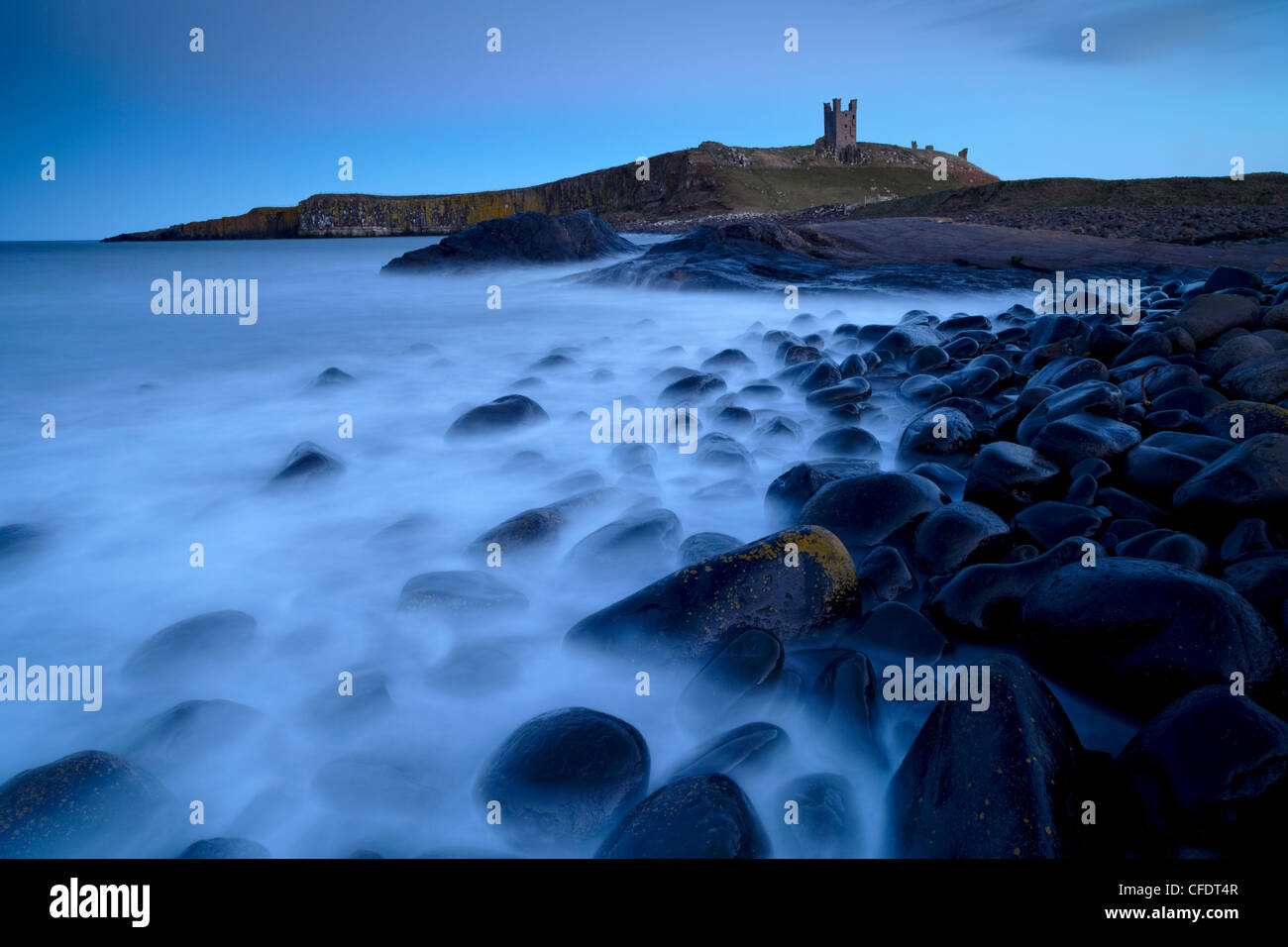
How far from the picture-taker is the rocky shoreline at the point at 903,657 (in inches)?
49.9

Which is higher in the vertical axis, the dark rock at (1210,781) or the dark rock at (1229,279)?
the dark rock at (1229,279)

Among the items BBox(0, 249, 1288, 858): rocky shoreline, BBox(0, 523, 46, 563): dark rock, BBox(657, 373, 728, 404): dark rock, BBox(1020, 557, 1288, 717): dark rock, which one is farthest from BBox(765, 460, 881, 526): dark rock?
BBox(0, 523, 46, 563): dark rock

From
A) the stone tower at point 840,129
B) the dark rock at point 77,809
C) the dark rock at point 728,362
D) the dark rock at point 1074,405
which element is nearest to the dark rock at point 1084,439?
the dark rock at point 1074,405

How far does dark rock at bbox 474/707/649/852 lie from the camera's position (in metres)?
1.40

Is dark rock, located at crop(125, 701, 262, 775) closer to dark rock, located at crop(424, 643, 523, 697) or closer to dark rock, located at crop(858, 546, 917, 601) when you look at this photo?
dark rock, located at crop(424, 643, 523, 697)

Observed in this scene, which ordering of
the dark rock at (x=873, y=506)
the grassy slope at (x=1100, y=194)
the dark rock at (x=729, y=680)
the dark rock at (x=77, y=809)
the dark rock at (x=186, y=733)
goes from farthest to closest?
the grassy slope at (x=1100, y=194)
the dark rock at (x=873, y=506)
the dark rock at (x=729, y=680)
the dark rock at (x=186, y=733)
the dark rock at (x=77, y=809)

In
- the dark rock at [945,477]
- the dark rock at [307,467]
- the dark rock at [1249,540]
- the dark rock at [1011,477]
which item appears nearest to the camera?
the dark rock at [1249,540]

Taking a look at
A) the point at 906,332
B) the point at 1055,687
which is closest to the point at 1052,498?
the point at 1055,687

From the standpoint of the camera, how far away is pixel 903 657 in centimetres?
183

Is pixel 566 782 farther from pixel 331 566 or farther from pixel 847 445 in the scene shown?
pixel 847 445

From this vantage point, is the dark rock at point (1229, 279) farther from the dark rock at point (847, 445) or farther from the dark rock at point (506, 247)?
the dark rock at point (506, 247)

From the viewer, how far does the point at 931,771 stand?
1344 mm

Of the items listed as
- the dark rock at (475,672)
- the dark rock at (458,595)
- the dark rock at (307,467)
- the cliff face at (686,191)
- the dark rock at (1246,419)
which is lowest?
the dark rock at (475,672)
